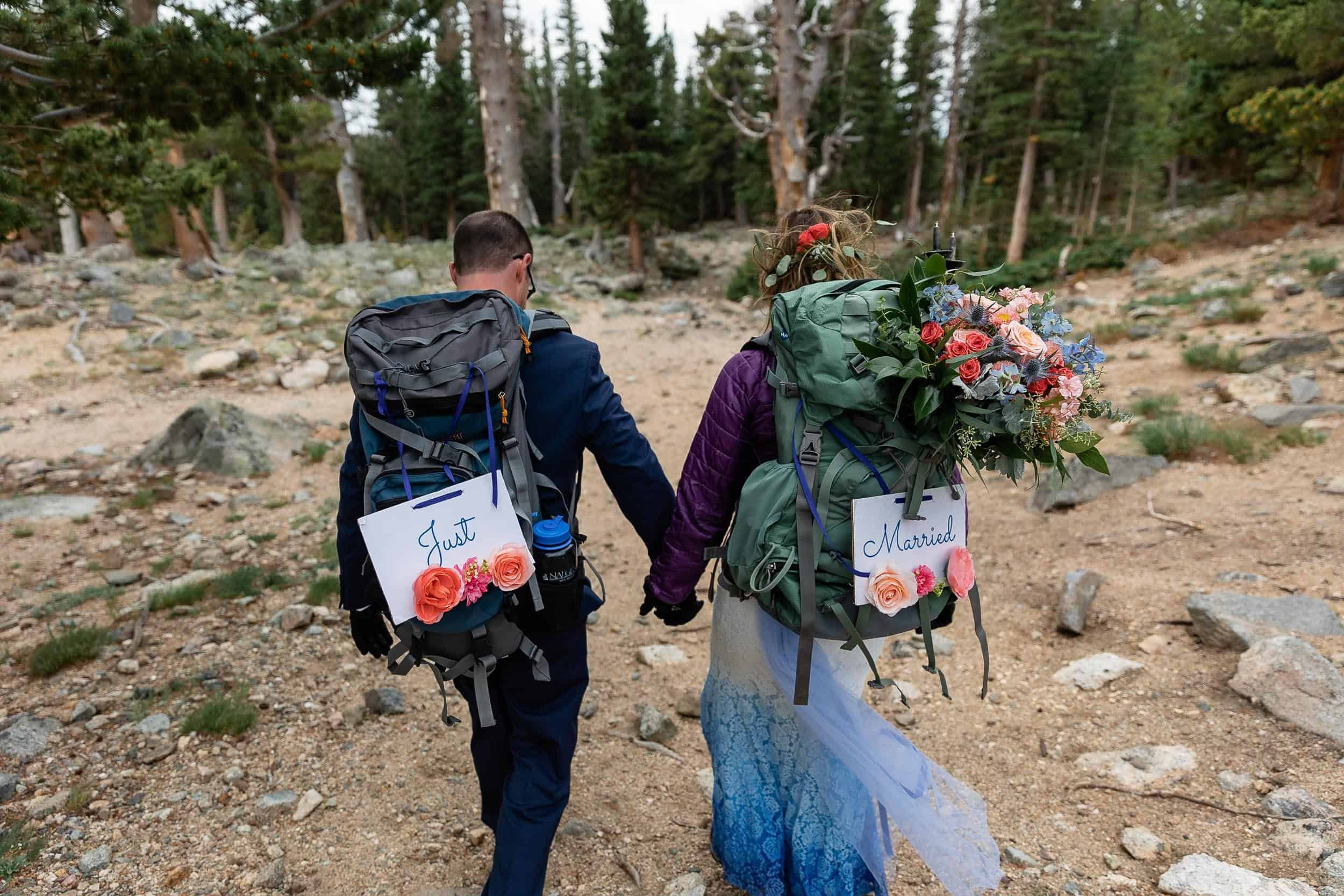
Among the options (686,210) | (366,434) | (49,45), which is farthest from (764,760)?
(686,210)

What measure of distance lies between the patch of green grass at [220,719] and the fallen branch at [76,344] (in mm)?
9176

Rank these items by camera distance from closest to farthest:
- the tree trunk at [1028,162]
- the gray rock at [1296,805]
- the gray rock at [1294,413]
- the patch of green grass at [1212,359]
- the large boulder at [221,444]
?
the gray rock at [1296,805] → the gray rock at [1294,413] → the large boulder at [221,444] → the patch of green grass at [1212,359] → the tree trunk at [1028,162]

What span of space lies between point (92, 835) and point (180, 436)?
5576mm

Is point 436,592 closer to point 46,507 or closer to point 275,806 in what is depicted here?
point 275,806

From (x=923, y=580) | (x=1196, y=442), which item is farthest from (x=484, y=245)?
(x=1196, y=442)

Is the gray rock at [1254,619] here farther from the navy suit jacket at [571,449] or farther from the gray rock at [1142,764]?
the navy suit jacket at [571,449]

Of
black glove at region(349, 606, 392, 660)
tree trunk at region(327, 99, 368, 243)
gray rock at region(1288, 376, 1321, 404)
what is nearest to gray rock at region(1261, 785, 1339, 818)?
black glove at region(349, 606, 392, 660)

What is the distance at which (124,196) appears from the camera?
18.5ft

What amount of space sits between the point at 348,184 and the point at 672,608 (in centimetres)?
2487

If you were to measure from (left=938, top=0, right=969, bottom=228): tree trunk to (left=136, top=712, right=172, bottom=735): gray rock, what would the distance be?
20.9m

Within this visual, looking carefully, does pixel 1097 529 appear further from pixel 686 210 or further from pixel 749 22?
pixel 686 210

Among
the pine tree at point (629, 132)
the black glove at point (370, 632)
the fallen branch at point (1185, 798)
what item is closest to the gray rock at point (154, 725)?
the black glove at point (370, 632)

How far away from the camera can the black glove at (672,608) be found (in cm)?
228

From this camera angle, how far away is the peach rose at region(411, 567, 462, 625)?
185cm
